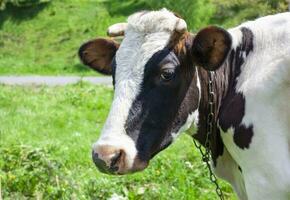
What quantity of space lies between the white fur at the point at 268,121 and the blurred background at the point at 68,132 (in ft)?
7.01

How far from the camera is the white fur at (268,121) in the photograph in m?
3.09

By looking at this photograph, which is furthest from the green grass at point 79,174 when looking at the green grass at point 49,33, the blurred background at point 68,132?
the green grass at point 49,33

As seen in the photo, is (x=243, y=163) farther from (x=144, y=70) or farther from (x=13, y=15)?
(x=13, y=15)

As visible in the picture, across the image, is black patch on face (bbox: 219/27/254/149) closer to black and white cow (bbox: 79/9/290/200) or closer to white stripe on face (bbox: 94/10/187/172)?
black and white cow (bbox: 79/9/290/200)

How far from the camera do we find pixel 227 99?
3.36 meters

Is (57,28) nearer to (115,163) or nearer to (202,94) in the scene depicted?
(202,94)

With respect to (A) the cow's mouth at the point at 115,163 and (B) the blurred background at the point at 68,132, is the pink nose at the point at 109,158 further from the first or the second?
(B) the blurred background at the point at 68,132

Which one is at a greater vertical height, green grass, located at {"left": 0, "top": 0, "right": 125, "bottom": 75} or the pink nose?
the pink nose

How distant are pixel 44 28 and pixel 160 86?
80.7 feet

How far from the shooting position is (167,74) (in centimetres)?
315

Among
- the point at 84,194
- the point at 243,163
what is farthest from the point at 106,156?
the point at 84,194

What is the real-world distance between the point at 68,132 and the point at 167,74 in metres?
6.57

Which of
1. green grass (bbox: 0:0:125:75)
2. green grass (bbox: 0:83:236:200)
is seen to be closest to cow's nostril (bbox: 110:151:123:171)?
green grass (bbox: 0:83:236:200)

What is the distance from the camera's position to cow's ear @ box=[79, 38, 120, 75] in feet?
11.7
